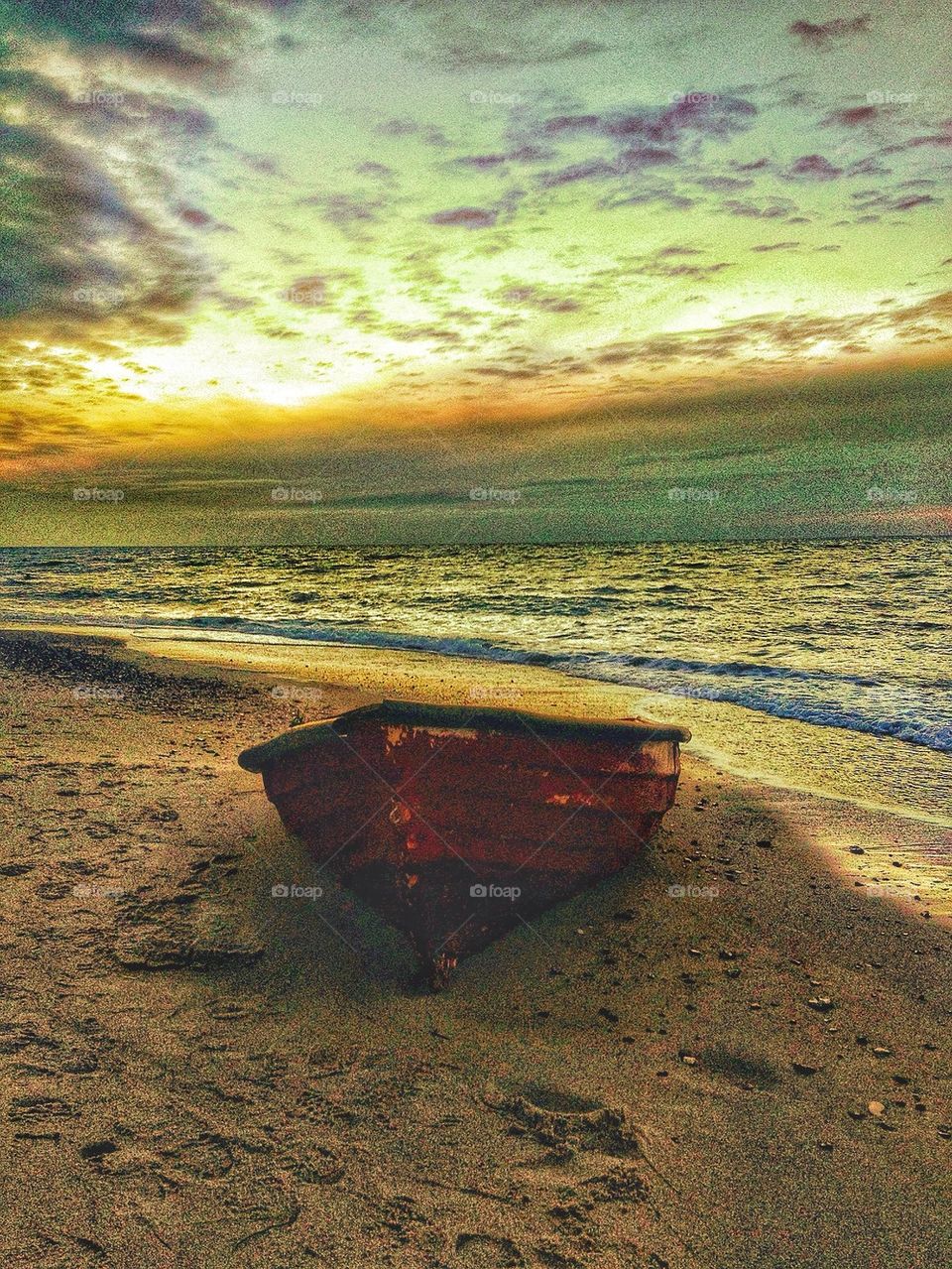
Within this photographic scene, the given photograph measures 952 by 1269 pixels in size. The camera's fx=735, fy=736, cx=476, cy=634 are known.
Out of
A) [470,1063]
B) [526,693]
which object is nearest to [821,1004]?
[470,1063]

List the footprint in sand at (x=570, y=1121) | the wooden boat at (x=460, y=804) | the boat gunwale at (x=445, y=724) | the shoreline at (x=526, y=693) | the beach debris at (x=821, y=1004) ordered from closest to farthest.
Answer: the footprint in sand at (x=570, y=1121) → the beach debris at (x=821, y=1004) → the wooden boat at (x=460, y=804) → the boat gunwale at (x=445, y=724) → the shoreline at (x=526, y=693)

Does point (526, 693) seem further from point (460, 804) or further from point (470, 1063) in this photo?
point (470, 1063)

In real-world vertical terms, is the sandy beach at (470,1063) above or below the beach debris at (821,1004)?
above

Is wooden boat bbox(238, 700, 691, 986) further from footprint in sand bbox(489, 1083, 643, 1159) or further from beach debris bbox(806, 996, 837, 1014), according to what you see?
beach debris bbox(806, 996, 837, 1014)

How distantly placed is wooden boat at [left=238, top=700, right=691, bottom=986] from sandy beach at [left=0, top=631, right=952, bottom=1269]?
0.64ft

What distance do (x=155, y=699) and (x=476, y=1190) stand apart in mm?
8105

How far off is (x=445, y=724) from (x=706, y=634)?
13.9m

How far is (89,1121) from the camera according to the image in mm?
2516

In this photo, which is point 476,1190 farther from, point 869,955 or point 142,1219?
point 869,955

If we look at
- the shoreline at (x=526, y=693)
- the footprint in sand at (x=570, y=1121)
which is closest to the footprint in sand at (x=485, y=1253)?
the footprint in sand at (x=570, y=1121)

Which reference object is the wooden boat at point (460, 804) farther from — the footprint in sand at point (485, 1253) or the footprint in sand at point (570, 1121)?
the footprint in sand at point (485, 1253)

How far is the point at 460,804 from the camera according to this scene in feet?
13.1

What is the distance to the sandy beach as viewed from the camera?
2211 millimetres

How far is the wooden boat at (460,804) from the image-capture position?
12.6 feet
